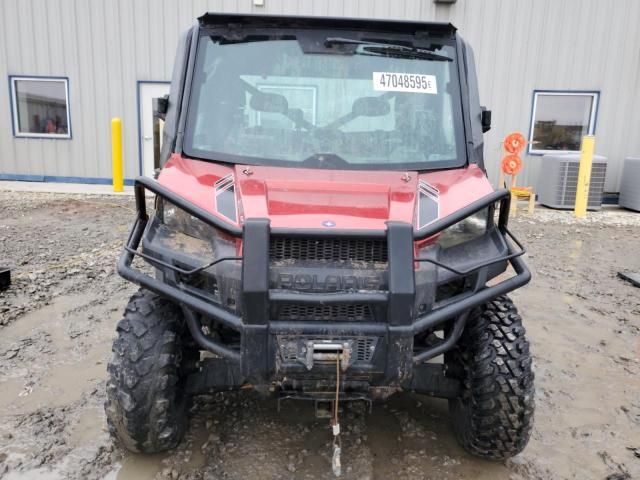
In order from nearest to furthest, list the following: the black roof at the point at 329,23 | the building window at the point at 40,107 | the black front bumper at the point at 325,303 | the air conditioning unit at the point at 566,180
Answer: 1. the black front bumper at the point at 325,303
2. the black roof at the point at 329,23
3. the air conditioning unit at the point at 566,180
4. the building window at the point at 40,107

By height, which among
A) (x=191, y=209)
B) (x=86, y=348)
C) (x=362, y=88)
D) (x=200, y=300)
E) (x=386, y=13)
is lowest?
(x=86, y=348)

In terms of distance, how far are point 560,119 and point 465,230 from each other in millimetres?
9766

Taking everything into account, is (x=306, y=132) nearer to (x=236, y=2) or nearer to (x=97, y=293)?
(x=97, y=293)

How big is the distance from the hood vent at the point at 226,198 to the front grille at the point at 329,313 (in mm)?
432

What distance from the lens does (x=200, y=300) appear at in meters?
2.14

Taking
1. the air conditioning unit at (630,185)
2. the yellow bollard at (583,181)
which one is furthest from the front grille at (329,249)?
the air conditioning unit at (630,185)

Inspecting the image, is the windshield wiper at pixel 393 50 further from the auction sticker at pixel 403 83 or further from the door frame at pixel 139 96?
the door frame at pixel 139 96

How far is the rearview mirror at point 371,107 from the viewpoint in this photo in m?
2.90

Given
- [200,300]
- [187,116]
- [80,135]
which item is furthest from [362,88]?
[80,135]

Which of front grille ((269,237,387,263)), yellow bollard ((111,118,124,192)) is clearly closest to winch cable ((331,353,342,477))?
front grille ((269,237,387,263))

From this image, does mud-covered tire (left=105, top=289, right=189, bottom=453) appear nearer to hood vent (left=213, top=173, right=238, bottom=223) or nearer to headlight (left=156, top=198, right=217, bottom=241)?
headlight (left=156, top=198, right=217, bottom=241)

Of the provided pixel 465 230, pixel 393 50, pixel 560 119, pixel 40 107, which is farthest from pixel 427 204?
pixel 40 107

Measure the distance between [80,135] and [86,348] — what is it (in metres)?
8.50

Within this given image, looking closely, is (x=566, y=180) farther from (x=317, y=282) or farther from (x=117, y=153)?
(x=317, y=282)
